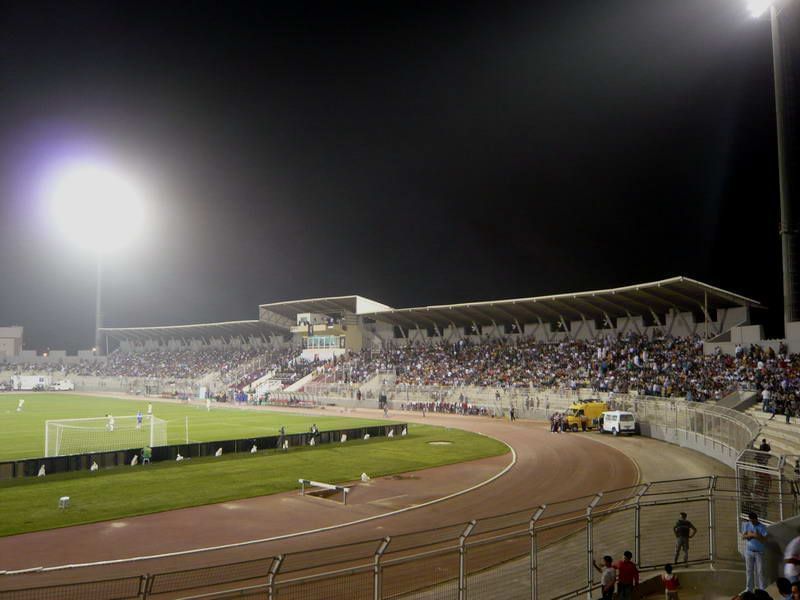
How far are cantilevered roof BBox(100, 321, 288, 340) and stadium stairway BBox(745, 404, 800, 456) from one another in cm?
7446

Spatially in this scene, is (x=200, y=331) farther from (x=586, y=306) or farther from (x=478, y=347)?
(x=586, y=306)

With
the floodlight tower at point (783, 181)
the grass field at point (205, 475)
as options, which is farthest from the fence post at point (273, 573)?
the floodlight tower at point (783, 181)

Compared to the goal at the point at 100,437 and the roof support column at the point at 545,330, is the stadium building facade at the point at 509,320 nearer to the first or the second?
the roof support column at the point at 545,330

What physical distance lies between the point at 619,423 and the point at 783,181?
20.0m

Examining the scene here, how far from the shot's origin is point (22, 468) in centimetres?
2516

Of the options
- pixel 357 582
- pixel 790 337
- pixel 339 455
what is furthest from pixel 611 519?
pixel 790 337

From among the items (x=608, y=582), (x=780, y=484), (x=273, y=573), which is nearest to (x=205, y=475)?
(x=608, y=582)

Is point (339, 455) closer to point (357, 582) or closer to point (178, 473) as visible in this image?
point (178, 473)

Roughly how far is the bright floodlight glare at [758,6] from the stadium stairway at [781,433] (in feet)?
88.8

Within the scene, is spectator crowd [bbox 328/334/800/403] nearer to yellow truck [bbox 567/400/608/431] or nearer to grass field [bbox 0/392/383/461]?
yellow truck [bbox 567/400/608/431]

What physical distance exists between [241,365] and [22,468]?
227 ft

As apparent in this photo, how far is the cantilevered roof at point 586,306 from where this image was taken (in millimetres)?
48750

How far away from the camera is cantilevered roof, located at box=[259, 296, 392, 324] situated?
82.7 m

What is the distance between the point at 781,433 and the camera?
26984 millimetres
